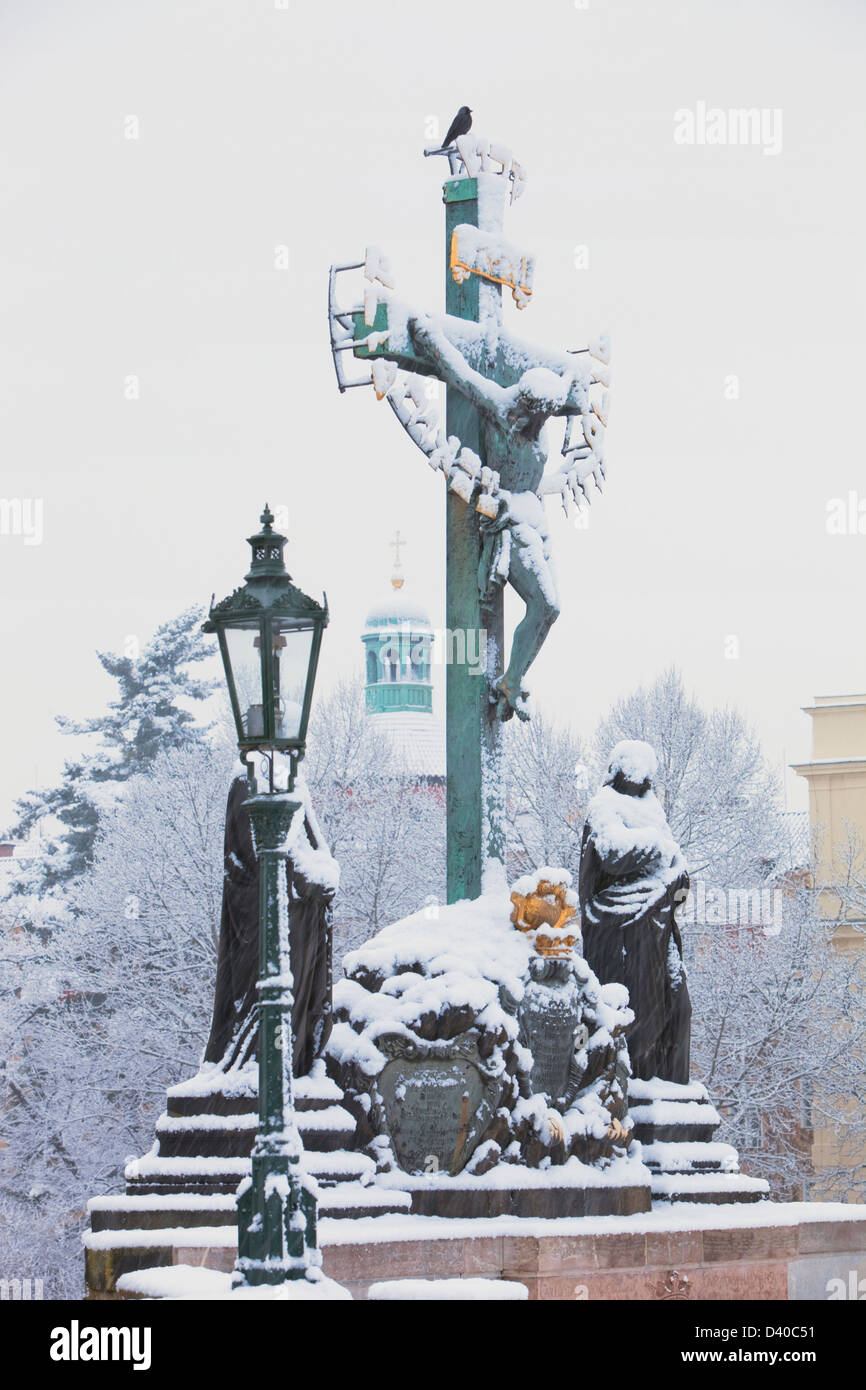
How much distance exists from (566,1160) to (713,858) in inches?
694

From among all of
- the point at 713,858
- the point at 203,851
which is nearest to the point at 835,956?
the point at 713,858

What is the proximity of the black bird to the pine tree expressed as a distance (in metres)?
23.1

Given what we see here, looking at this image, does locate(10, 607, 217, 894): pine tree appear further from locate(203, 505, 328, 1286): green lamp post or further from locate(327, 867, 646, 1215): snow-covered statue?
locate(203, 505, 328, 1286): green lamp post

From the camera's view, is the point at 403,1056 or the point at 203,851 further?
the point at 203,851

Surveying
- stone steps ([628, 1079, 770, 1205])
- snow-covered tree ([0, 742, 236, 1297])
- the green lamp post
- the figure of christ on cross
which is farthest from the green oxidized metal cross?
snow-covered tree ([0, 742, 236, 1297])

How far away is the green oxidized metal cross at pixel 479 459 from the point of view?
1538 centimetres

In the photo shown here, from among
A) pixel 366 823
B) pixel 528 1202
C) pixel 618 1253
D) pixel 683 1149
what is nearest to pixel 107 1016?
pixel 366 823

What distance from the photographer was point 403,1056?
1345 centimetres

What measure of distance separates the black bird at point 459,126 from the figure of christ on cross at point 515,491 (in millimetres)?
1441

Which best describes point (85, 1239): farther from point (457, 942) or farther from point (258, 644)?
A: point (258, 644)

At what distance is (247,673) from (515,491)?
6.41 m

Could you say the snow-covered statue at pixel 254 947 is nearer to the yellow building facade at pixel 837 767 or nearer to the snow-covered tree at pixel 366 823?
the snow-covered tree at pixel 366 823

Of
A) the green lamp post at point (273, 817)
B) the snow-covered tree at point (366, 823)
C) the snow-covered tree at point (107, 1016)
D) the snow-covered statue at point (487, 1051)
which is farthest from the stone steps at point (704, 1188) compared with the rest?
the snow-covered tree at point (366, 823)

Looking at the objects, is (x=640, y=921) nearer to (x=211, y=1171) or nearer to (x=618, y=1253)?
(x=618, y=1253)
